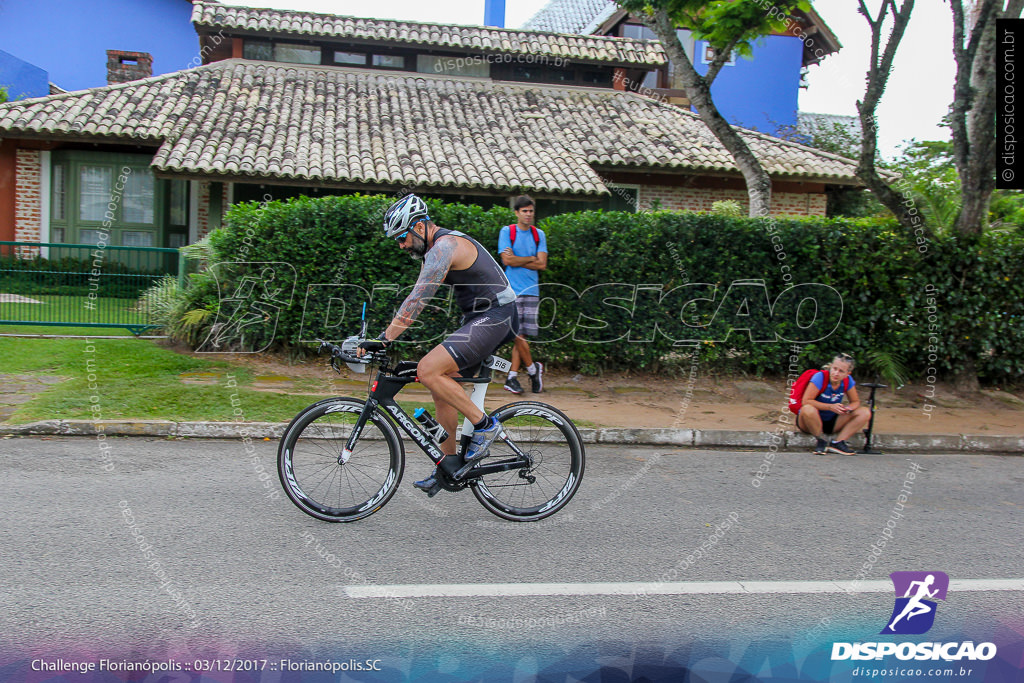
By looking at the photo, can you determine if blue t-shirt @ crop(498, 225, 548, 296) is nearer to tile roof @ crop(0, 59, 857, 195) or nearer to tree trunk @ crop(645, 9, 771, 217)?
tree trunk @ crop(645, 9, 771, 217)

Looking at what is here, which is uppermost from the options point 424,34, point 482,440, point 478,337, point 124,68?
point 424,34

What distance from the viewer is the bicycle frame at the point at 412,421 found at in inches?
193

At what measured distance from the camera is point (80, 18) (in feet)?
86.2

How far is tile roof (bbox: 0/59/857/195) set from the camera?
14.7 meters

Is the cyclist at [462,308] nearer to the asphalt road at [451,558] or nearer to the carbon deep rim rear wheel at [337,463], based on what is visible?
the carbon deep rim rear wheel at [337,463]

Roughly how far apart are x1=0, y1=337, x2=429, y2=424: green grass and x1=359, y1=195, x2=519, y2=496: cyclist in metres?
1.67

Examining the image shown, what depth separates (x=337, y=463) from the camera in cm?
498

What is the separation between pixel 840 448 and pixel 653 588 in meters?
4.31

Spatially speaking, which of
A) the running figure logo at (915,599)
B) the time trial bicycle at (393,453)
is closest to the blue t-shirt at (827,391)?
the running figure logo at (915,599)

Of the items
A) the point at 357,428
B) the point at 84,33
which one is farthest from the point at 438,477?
the point at 84,33

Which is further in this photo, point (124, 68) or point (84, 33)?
point (84, 33)

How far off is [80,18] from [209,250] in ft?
69.1

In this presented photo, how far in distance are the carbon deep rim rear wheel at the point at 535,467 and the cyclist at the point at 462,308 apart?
5.5 inches

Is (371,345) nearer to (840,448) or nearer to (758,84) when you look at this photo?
(840,448)
